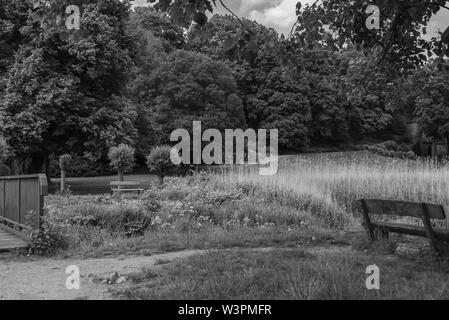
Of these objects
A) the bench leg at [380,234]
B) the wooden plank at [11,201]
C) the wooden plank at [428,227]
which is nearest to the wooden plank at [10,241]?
the wooden plank at [11,201]

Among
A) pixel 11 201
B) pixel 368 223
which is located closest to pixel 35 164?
pixel 11 201

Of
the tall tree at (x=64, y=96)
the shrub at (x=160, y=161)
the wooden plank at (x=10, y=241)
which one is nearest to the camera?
the wooden plank at (x=10, y=241)

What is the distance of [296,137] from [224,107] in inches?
411

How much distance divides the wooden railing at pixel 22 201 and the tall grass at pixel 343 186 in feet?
20.4

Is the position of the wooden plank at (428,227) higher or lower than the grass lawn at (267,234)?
higher

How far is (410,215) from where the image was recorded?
6520 mm

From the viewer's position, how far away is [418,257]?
6.50 meters

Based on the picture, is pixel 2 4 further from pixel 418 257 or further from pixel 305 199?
pixel 418 257

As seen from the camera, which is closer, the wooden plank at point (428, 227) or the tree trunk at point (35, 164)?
the wooden plank at point (428, 227)

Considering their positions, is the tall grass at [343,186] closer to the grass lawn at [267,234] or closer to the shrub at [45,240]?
the grass lawn at [267,234]

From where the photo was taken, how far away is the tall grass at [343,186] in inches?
529

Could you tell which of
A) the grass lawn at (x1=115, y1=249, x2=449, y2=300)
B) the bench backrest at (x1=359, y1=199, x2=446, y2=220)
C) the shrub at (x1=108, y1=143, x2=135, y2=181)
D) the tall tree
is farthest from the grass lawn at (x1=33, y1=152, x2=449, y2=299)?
the tall tree

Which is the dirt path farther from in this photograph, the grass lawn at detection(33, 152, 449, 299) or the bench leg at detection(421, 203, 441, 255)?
the bench leg at detection(421, 203, 441, 255)

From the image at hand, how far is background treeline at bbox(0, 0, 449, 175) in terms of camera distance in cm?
996
